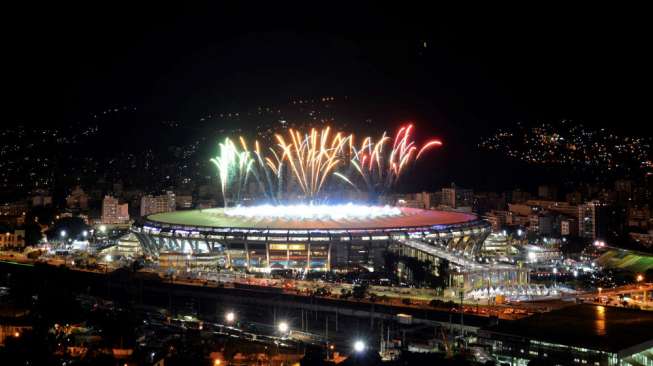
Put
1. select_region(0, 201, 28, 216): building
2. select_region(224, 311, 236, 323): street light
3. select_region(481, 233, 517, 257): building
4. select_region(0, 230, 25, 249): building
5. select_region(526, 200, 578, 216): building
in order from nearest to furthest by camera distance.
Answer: select_region(224, 311, 236, 323): street light
select_region(481, 233, 517, 257): building
select_region(0, 230, 25, 249): building
select_region(526, 200, 578, 216): building
select_region(0, 201, 28, 216): building

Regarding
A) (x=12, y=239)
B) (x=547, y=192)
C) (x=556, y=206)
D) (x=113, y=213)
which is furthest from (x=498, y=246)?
(x=113, y=213)

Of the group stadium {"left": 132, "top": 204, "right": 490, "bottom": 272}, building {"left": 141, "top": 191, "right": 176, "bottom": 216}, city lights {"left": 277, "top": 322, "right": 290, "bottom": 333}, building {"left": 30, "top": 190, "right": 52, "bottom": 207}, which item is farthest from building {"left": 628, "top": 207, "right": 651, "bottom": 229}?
building {"left": 30, "top": 190, "right": 52, "bottom": 207}

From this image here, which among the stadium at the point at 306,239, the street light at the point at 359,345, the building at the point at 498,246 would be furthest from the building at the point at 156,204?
the street light at the point at 359,345

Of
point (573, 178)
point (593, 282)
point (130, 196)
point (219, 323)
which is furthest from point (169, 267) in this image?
point (573, 178)

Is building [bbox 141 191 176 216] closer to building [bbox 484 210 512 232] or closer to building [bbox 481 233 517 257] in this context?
building [bbox 484 210 512 232]

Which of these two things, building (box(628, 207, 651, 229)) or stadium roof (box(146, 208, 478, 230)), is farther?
building (box(628, 207, 651, 229))
